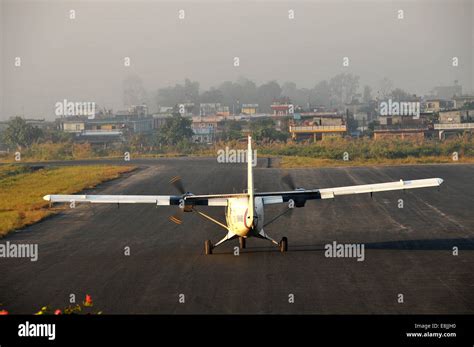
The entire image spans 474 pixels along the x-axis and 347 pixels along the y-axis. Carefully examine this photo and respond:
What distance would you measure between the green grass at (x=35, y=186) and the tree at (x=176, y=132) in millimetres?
43259

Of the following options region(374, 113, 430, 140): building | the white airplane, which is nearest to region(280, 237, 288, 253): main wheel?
the white airplane

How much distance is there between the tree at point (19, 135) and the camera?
14762 centimetres

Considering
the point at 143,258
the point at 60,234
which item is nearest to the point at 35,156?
the point at 60,234

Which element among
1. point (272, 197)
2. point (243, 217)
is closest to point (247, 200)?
point (243, 217)

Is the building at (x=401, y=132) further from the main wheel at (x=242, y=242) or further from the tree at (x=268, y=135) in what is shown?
the main wheel at (x=242, y=242)

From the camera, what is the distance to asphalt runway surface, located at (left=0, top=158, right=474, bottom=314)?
28.0 meters

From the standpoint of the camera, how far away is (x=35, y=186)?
72.9 metres

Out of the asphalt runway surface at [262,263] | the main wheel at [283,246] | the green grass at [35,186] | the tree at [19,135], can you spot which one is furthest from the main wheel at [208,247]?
the tree at [19,135]

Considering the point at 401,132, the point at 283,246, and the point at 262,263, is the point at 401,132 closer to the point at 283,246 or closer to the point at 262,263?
the point at 283,246

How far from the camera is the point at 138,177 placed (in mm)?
80750

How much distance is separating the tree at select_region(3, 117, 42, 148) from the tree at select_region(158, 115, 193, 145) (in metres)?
29.1

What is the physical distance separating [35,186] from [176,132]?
6872cm

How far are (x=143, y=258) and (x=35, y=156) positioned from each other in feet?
310
